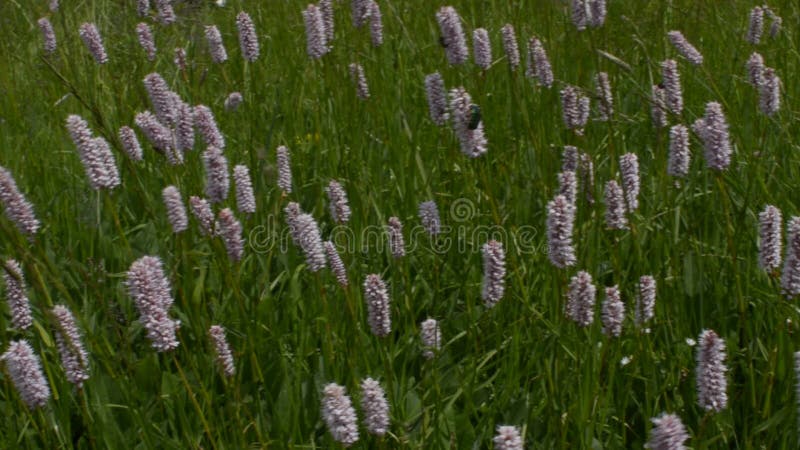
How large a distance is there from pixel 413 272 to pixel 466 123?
684 mm

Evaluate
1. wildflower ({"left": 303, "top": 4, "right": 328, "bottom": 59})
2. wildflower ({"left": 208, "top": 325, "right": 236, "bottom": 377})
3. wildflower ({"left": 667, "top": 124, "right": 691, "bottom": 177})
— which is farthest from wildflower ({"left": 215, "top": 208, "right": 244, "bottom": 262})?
wildflower ({"left": 303, "top": 4, "right": 328, "bottom": 59})

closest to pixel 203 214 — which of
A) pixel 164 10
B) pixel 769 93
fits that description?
pixel 769 93

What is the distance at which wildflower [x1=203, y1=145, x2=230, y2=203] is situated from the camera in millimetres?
2043

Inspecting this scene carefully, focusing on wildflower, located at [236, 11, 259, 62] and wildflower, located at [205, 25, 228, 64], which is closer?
wildflower, located at [236, 11, 259, 62]

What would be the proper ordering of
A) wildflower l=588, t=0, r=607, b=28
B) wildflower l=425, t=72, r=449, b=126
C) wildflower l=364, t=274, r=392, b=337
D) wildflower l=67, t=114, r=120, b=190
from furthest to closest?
wildflower l=588, t=0, r=607, b=28 → wildflower l=425, t=72, r=449, b=126 → wildflower l=67, t=114, r=120, b=190 → wildflower l=364, t=274, r=392, b=337

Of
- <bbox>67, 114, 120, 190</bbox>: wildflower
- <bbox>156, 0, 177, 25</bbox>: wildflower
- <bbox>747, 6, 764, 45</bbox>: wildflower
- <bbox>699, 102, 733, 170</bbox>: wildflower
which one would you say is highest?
<bbox>156, 0, 177, 25</bbox>: wildflower

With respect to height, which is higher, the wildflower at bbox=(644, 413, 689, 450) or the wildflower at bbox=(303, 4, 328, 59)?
the wildflower at bbox=(303, 4, 328, 59)

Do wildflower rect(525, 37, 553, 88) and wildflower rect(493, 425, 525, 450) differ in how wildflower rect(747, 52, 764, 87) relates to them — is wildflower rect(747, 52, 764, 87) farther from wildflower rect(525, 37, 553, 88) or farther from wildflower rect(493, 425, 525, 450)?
wildflower rect(493, 425, 525, 450)

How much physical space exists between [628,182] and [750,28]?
136 cm

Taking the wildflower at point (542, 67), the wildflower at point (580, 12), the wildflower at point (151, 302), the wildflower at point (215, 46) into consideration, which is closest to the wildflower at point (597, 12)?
the wildflower at point (580, 12)

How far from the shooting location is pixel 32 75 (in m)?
4.18

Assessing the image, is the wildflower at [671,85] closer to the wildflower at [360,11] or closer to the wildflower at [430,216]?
the wildflower at [430,216]

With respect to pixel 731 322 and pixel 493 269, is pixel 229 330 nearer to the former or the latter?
pixel 493 269

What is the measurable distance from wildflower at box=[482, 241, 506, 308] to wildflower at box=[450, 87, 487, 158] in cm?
39
